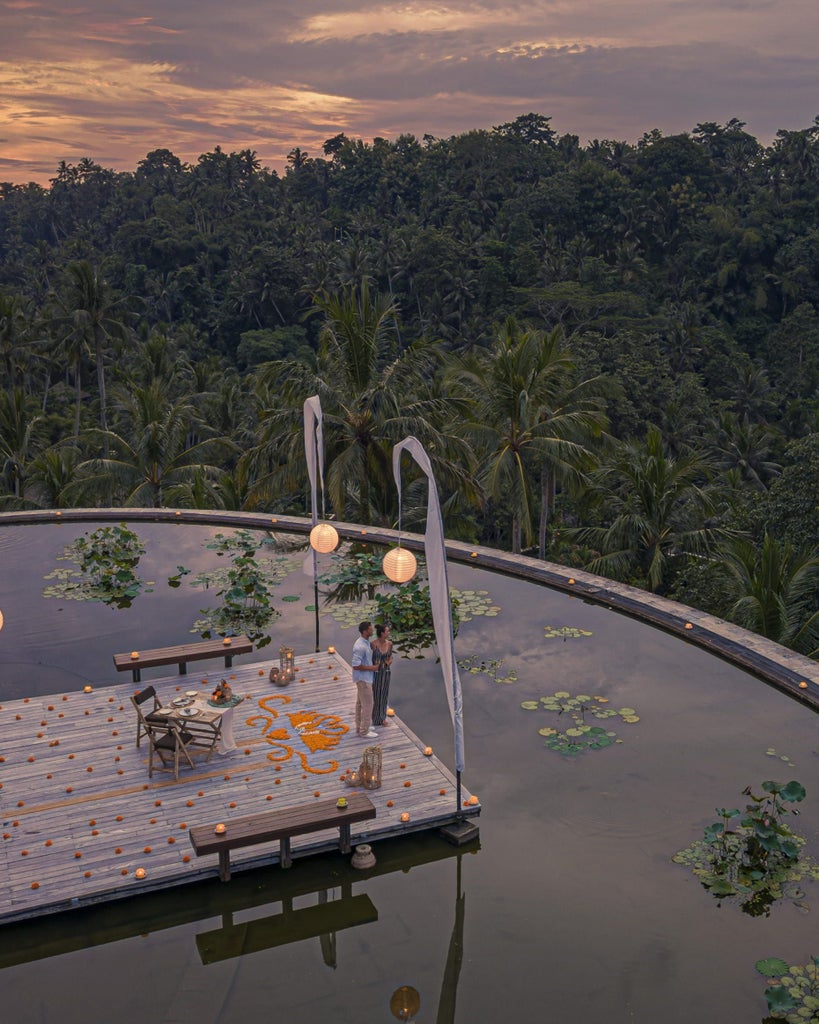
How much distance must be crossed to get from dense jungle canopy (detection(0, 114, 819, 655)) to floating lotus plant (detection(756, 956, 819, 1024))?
289 inches

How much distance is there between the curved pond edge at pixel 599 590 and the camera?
12516 millimetres

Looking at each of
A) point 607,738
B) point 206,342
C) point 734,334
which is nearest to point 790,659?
point 607,738

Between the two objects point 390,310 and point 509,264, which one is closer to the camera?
point 390,310

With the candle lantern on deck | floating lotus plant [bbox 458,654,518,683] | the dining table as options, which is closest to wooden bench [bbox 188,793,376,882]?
the candle lantern on deck

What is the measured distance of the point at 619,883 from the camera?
8555 millimetres

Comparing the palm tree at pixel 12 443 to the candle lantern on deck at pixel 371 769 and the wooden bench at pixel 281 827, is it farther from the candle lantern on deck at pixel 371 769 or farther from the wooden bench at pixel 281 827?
the wooden bench at pixel 281 827

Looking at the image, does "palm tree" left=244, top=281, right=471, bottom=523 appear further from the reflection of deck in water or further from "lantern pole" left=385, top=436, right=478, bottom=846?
the reflection of deck in water

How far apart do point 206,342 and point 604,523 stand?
45.1m

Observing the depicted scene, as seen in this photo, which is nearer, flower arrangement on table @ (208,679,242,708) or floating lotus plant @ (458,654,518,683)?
flower arrangement on table @ (208,679,242,708)

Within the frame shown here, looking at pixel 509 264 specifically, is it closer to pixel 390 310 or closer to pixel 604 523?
pixel 604 523

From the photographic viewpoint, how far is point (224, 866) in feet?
28.2

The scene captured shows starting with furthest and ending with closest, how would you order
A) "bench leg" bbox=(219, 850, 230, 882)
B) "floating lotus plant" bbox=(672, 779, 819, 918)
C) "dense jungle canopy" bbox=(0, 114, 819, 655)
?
1. "dense jungle canopy" bbox=(0, 114, 819, 655)
2. "bench leg" bbox=(219, 850, 230, 882)
3. "floating lotus plant" bbox=(672, 779, 819, 918)

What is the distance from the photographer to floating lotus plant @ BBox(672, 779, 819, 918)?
8.30 metres

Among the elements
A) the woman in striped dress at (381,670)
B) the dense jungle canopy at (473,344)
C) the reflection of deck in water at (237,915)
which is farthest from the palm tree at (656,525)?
the reflection of deck in water at (237,915)
